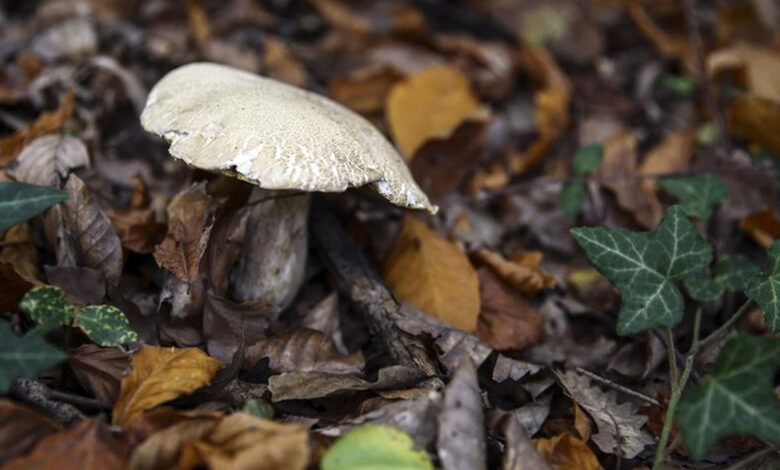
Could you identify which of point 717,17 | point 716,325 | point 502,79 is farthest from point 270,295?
point 717,17


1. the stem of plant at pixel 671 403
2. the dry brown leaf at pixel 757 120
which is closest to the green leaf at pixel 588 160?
the dry brown leaf at pixel 757 120

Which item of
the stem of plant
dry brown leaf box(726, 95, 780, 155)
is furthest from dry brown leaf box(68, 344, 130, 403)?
dry brown leaf box(726, 95, 780, 155)

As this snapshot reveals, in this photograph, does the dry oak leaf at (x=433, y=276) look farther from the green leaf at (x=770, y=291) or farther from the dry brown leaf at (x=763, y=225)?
the dry brown leaf at (x=763, y=225)

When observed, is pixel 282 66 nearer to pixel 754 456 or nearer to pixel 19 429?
pixel 19 429

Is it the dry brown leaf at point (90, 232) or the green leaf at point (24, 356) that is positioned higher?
the green leaf at point (24, 356)

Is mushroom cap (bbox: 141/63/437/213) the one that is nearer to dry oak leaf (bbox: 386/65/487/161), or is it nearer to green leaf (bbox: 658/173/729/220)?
dry oak leaf (bbox: 386/65/487/161)
